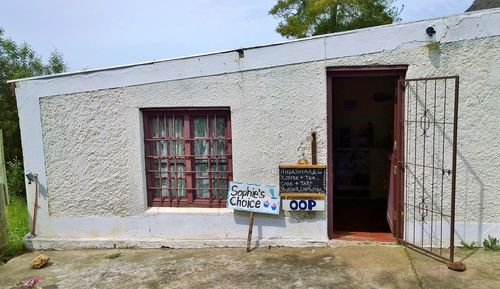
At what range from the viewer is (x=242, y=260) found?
517 cm

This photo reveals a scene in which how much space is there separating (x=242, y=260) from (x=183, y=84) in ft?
8.72

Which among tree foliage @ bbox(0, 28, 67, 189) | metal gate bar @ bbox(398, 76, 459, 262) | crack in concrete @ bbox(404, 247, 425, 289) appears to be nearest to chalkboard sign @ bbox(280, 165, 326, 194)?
metal gate bar @ bbox(398, 76, 459, 262)

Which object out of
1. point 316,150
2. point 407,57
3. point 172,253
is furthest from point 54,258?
point 407,57

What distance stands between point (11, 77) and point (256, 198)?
471 inches

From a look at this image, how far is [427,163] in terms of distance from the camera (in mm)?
5176

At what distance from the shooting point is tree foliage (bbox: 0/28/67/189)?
12.6 meters

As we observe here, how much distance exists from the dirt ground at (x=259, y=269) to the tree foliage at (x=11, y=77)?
859 centimetres

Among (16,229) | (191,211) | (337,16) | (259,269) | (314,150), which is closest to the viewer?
(259,269)

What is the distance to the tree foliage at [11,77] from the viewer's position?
41.2ft

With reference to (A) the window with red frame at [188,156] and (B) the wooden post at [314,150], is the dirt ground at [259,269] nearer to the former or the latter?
(A) the window with red frame at [188,156]

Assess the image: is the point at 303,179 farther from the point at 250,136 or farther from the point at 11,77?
the point at 11,77

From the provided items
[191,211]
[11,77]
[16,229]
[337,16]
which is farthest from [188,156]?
[337,16]

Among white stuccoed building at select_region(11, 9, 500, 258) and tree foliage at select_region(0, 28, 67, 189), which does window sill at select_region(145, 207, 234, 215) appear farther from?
tree foliage at select_region(0, 28, 67, 189)

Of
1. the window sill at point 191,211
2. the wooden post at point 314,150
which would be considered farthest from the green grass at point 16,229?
the wooden post at point 314,150
